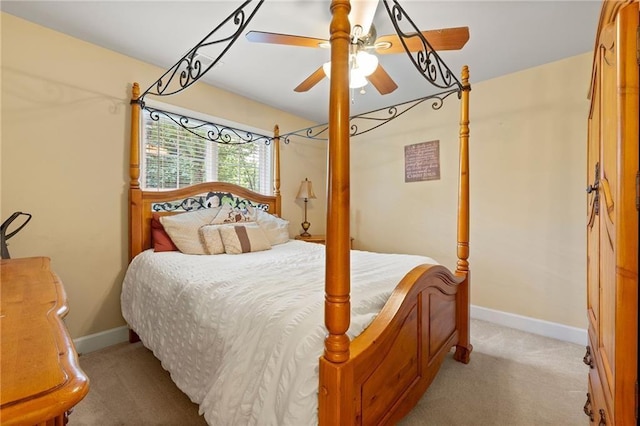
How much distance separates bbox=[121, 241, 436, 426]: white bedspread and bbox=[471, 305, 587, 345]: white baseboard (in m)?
1.55

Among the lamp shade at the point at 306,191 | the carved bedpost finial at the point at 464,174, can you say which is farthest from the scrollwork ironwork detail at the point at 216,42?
the lamp shade at the point at 306,191

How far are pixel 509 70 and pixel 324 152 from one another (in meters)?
2.42

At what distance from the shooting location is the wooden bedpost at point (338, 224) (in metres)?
0.90

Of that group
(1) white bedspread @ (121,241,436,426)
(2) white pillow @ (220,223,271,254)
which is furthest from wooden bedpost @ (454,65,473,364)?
(2) white pillow @ (220,223,271,254)

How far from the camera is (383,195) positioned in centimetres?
379

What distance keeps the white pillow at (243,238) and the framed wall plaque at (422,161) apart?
195 centimetres

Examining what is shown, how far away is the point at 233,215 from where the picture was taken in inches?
110

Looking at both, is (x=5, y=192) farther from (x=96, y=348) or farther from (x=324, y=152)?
(x=324, y=152)

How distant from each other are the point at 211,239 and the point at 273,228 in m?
0.75

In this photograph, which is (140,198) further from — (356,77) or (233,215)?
(356,77)

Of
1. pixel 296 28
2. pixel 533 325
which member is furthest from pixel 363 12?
pixel 533 325

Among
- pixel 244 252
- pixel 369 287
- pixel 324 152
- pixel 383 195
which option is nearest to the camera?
pixel 369 287

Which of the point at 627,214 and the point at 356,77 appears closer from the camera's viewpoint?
the point at 627,214

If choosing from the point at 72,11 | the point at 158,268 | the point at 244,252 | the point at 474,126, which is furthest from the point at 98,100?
the point at 474,126
